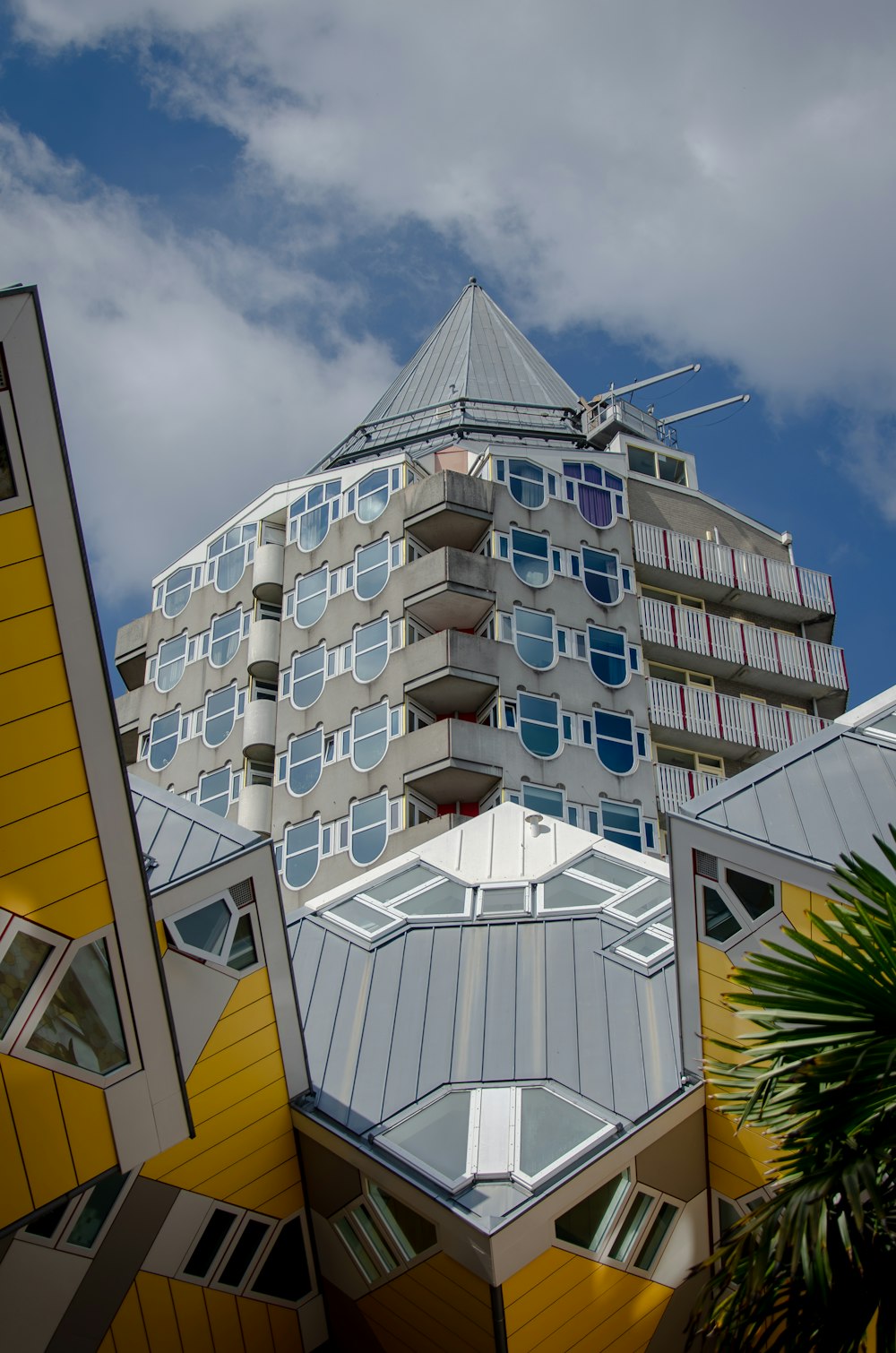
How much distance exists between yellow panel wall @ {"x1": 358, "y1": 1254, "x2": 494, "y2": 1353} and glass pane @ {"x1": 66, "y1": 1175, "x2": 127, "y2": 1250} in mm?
3264

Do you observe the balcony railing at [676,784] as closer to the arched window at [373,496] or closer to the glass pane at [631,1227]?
the arched window at [373,496]

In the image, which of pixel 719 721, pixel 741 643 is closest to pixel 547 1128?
pixel 719 721

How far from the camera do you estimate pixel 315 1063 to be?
16031mm

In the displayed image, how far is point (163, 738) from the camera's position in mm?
41969

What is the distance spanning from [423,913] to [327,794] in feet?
56.4

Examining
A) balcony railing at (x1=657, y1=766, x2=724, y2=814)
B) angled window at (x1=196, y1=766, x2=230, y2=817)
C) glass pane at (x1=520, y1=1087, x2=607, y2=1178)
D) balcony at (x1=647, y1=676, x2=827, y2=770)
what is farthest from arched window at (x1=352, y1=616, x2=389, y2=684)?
glass pane at (x1=520, y1=1087, x2=607, y2=1178)

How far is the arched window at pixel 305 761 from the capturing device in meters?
36.8

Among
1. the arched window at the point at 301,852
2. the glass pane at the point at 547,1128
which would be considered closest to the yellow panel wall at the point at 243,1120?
the glass pane at the point at 547,1128

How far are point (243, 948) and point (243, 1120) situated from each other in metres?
1.92

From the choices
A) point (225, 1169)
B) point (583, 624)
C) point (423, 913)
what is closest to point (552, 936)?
point (423, 913)

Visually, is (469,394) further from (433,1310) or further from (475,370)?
(433,1310)

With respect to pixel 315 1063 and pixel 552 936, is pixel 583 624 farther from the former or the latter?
pixel 315 1063

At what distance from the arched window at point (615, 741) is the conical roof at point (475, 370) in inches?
590

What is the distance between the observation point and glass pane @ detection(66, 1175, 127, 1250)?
13.1m
